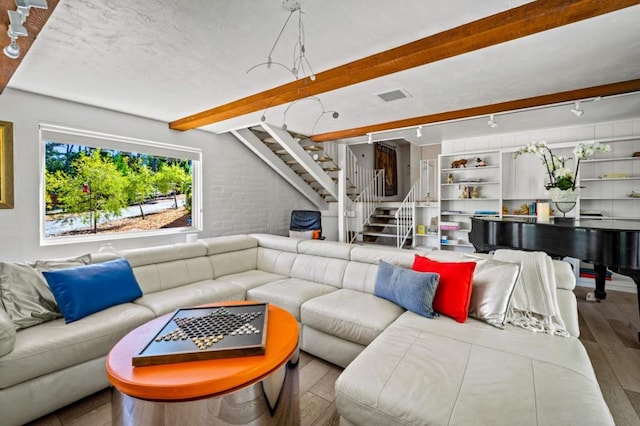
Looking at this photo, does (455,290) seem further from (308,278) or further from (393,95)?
(393,95)

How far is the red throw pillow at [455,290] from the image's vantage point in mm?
1921

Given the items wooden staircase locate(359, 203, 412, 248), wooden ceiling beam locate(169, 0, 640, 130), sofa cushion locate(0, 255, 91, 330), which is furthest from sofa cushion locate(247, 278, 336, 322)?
wooden staircase locate(359, 203, 412, 248)

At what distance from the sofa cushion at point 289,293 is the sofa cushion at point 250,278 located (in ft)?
0.38

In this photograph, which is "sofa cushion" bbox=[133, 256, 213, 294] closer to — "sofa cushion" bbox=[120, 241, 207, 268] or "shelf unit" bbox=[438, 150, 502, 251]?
"sofa cushion" bbox=[120, 241, 207, 268]

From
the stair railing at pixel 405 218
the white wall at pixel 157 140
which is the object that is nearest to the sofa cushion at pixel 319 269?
the white wall at pixel 157 140

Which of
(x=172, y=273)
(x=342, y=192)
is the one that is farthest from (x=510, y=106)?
(x=172, y=273)

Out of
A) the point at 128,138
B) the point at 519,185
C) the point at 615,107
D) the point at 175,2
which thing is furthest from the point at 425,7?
the point at 519,185

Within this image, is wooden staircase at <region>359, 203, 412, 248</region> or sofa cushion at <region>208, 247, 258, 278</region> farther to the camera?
wooden staircase at <region>359, 203, 412, 248</region>

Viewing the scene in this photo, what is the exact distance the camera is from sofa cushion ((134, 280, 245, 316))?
2.32 m

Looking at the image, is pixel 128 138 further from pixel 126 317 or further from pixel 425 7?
pixel 425 7

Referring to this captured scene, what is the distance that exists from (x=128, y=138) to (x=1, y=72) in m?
1.40

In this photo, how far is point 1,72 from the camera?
2.13 meters

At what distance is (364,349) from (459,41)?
199cm

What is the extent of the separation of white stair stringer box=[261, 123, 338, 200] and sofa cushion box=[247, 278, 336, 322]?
2.44 metres
